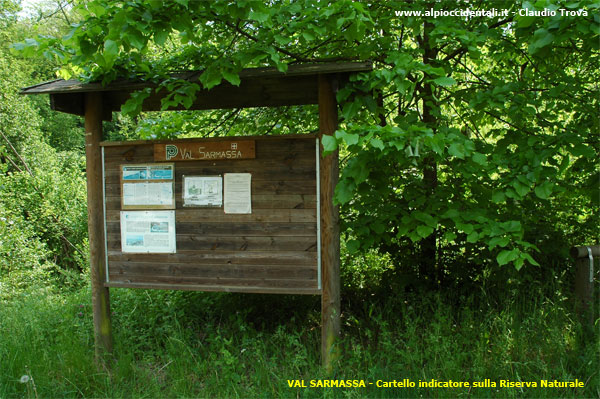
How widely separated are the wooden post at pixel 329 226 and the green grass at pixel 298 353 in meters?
0.29

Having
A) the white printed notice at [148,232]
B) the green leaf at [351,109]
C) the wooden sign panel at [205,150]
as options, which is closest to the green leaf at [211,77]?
the wooden sign panel at [205,150]

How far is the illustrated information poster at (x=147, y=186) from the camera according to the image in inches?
157

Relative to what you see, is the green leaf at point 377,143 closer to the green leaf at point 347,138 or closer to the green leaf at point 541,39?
the green leaf at point 347,138

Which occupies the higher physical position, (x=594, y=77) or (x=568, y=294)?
(x=594, y=77)

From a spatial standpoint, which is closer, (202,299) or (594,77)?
(594,77)

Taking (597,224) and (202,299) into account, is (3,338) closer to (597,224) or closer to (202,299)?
(202,299)

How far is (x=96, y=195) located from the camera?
13.6 ft

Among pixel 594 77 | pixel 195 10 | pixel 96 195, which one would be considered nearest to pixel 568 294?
pixel 594 77

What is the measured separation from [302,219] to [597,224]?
3.44m

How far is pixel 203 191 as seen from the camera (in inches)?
155

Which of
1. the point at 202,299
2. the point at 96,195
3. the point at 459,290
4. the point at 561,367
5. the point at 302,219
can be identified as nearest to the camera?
the point at 561,367

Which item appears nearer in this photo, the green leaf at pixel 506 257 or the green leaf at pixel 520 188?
the green leaf at pixel 506 257

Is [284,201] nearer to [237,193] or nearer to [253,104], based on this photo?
[237,193]

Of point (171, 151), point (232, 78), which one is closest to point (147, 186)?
point (171, 151)
